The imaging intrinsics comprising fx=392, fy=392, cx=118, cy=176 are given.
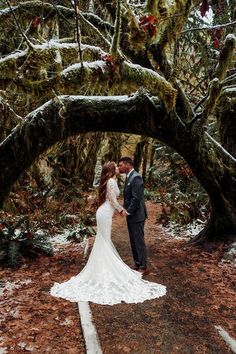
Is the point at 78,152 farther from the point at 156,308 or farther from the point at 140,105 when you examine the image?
the point at 156,308

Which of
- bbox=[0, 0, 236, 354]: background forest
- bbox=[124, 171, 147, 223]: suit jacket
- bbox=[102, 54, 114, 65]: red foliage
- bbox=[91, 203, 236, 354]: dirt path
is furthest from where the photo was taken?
bbox=[124, 171, 147, 223]: suit jacket

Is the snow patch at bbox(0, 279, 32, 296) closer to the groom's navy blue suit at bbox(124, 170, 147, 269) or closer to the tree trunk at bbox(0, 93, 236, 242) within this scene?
the tree trunk at bbox(0, 93, 236, 242)

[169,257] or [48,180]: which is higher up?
[48,180]

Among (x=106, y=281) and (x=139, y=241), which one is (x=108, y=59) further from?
(x=106, y=281)

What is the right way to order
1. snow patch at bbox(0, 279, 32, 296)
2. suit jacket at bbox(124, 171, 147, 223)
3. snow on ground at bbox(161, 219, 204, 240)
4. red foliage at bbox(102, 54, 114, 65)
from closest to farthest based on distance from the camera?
red foliage at bbox(102, 54, 114, 65) → snow patch at bbox(0, 279, 32, 296) → suit jacket at bbox(124, 171, 147, 223) → snow on ground at bbox(161, 219, 204, 240)

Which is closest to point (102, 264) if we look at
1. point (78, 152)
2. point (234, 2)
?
point (234, 2)

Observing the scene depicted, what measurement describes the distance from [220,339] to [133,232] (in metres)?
3.07

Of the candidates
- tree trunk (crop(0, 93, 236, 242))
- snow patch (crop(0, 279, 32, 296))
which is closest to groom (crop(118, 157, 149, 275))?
tree trunk (crop(0, 93, 236, 242))

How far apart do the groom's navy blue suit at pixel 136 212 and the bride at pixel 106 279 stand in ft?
1.04

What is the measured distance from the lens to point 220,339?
502 cm

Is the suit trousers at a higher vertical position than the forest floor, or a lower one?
higher

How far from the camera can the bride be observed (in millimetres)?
6523

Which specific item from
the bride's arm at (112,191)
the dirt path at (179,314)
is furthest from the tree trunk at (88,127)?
the dirt path at (179,314)

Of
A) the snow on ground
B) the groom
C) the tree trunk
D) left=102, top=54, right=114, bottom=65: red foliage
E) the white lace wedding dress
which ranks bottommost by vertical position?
the snow on ground
